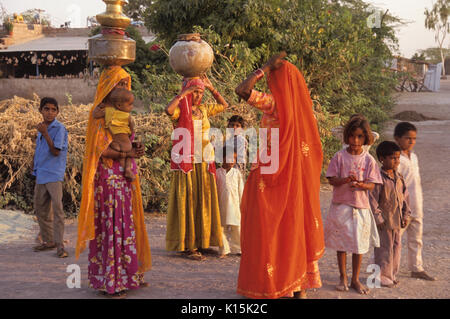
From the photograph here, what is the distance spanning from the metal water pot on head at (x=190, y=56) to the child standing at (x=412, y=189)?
6.94 ft

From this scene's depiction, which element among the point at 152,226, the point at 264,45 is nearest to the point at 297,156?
the point at 152,226

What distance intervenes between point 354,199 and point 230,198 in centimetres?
176

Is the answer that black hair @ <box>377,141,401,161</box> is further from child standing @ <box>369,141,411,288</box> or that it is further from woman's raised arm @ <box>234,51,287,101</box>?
woman's raised arm @ <box>234,51,287,101</box>

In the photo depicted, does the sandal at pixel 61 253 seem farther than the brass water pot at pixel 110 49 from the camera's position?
Yes

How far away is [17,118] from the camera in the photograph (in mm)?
8047

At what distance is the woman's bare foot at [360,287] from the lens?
411cm

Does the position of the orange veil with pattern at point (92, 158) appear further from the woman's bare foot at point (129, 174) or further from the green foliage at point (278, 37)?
the green foliage at point (278, 37)

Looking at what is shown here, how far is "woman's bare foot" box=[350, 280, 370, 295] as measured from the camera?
4113mm

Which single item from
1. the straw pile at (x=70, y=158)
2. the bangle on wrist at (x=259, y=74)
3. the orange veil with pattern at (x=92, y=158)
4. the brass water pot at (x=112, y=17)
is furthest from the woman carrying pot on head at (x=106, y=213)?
the straw pile at (x=70, y=158)

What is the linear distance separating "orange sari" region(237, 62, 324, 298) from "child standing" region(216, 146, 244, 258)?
1.58 m

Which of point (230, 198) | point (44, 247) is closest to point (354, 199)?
point (230, 198)

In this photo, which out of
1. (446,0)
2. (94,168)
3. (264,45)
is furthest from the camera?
(446,0)
